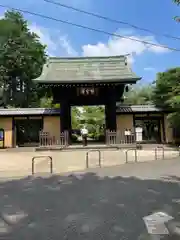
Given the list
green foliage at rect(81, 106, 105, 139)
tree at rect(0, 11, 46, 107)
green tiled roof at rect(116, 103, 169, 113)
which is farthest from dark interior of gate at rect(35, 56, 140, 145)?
tree at rect(0, 11, 46, 107)

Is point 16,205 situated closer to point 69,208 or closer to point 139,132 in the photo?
point 69,208

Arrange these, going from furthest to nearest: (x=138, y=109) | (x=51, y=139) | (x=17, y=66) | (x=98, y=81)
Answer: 1. (x=17, y=66)
2. (x=138, y=109)
3. (x=51, y=139)
4. (x=98, y=81)

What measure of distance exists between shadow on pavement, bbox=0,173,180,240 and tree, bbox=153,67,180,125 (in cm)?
1092

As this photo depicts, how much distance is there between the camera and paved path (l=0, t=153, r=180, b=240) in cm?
388

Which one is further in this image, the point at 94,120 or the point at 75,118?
the point at 75,118

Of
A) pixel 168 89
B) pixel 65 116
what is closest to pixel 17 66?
pixel 65 116

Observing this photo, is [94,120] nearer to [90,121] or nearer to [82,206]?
[90,121]

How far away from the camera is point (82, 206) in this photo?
5.12 metres

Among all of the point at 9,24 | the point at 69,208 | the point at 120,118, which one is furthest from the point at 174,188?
the point at 9,24

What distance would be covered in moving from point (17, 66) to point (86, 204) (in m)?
31.7

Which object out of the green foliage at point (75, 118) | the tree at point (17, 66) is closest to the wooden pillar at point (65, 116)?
the green foliage at point (75, 118)

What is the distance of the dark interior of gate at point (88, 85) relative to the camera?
57.9ft

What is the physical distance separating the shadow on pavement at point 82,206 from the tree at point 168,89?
1092 centimetres

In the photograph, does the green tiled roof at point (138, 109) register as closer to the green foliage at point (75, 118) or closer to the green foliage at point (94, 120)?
the green foliage at point (94, 120)
